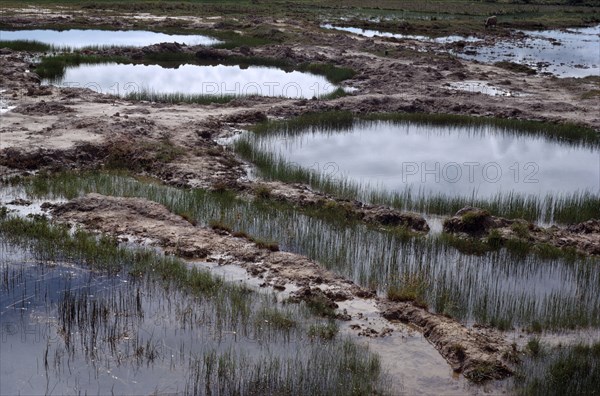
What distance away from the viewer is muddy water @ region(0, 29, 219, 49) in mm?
32713

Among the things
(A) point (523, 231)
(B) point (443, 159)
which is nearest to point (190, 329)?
(A) point (523, 231)

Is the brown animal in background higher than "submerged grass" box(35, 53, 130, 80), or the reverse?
the brown animal in background

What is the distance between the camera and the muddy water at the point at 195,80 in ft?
79.0

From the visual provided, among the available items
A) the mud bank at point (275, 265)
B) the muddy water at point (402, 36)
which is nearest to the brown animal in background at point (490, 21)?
the muddy water at point (402, 36)

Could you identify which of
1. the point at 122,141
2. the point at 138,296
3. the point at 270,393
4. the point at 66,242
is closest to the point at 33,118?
the point at 122,141

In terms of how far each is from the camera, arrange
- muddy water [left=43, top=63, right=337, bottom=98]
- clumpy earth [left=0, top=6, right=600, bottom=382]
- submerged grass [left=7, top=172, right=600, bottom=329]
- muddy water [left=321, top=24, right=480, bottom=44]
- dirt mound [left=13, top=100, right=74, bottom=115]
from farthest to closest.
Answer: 1. muddy water [left=321, top=24, right=480, bottom=44]
2. muddy water [left=43, top=63, right=337, bottom=98]
3. dirt mound [left=13, top=100, right=74, bottom=115]
4. clumpy earth [left=0, top=6, right=600, bottom=382]
5. submerged grass [left=7, top=172, right=600, bottom=329]

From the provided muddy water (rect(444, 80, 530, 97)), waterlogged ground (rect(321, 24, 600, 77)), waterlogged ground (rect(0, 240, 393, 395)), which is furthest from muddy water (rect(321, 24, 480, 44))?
waterlogged ground (rect(0, 240, 393, 395))

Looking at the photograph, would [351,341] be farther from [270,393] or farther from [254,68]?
[254,68]

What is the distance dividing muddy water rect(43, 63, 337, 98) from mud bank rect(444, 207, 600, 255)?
12.3m

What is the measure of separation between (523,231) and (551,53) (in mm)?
27975

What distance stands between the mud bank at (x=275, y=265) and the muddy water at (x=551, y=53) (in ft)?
74.9

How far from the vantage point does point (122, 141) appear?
16.6 m

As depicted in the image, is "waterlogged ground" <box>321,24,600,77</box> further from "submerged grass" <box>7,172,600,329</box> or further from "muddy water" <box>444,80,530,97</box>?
"submerged grass" <box>7,172,600,329</box>

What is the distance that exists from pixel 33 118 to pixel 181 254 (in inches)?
355
